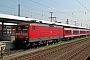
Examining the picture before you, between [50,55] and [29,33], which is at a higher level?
[29,33]

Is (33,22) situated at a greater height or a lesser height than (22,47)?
greater

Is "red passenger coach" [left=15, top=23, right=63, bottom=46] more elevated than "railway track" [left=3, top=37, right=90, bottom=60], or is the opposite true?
"red passenger coach" [left=15, top=23, right=63, bottom=46]

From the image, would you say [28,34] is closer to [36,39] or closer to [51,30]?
[36,39]

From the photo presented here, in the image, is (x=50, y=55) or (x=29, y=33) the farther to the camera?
(x=29, y=33)

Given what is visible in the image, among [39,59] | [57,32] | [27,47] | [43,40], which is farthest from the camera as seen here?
[57,32]

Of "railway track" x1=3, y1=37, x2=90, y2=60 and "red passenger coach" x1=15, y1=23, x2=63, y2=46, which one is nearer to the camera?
"railway track" x1=3, y1=37, x2=90, y2=60

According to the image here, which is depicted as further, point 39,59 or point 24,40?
point 24,40

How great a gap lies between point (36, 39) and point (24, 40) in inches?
74.4

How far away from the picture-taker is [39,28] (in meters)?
20.8

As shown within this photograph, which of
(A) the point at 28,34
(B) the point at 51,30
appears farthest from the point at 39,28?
(B) the point at 51,30

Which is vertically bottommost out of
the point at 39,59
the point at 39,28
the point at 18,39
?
the point at 39,59

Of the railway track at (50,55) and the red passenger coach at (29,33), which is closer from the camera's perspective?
the railway track at (50,55)

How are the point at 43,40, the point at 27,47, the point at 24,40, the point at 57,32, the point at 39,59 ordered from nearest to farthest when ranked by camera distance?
the point at 39,59, the point at 24,40, the point at 27,47, the point at 43,40, the point at 57,32

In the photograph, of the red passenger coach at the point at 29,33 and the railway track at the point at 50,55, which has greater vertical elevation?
the red passenger coach at the point at 29,33
